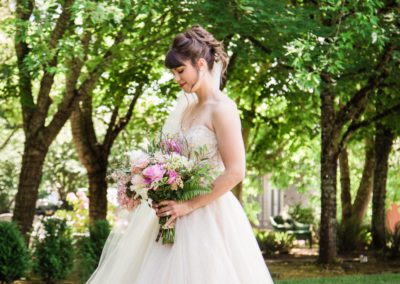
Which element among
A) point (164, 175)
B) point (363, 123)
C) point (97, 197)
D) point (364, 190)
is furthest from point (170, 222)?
point (364, 190)

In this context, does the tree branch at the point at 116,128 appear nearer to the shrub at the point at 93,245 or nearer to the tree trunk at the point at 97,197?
the tree trunk at the point at 97,197

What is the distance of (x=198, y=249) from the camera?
3963 millimetres

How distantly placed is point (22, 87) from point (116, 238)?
295 inches

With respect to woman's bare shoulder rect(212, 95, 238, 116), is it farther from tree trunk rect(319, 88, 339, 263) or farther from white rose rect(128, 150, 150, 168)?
tree trunk rect(319, 88, 339, 263)

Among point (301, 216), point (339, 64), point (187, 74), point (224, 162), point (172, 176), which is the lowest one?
point (172, 176)

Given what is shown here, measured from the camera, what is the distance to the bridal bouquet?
3812mm

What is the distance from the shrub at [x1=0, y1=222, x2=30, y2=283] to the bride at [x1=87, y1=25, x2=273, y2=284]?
6.19 m

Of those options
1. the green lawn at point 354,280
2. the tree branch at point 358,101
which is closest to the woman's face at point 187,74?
the green lawn at point 354,280

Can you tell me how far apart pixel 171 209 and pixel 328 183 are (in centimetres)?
1066

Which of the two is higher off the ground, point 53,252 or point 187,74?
point 187,74

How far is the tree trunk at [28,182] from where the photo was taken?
461 inches

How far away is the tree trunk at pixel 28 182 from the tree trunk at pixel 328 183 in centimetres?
591

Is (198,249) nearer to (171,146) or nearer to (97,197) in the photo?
(171,146)

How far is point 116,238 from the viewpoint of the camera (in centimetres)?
469
